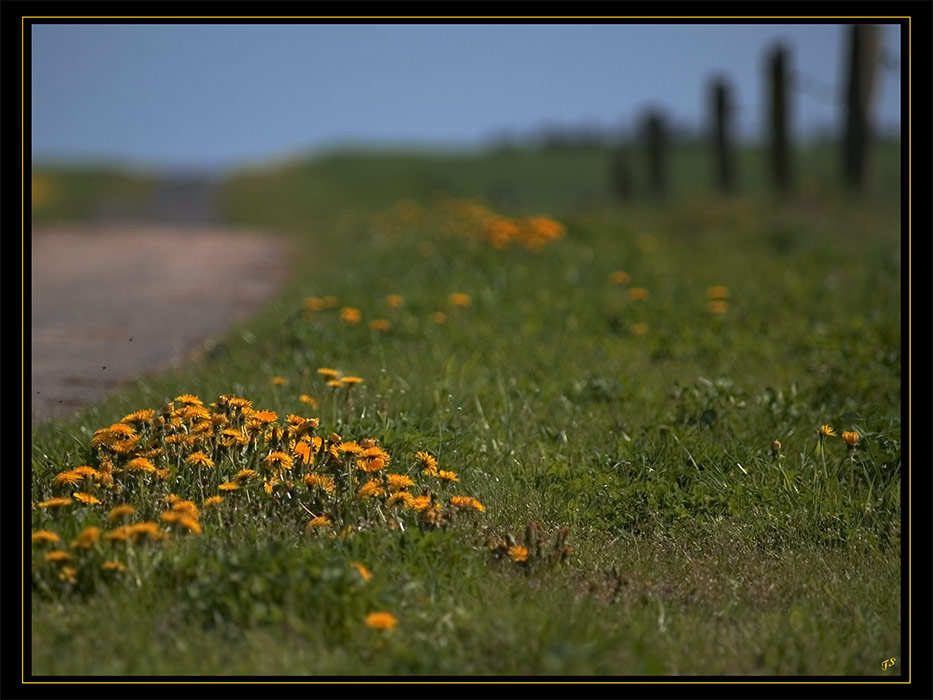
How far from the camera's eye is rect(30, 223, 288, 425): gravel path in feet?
23.0

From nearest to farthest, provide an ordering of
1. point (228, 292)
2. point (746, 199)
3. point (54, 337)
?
point (54, 337)
point (228, 292)
point (746, 199)

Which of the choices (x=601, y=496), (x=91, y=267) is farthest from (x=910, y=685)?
(x=91, y=267)

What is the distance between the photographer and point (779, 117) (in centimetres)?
1862

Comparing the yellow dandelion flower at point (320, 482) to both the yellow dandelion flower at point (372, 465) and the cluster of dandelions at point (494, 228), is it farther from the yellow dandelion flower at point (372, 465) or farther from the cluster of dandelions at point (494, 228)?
the cluster of dandelions at point (494, 228)

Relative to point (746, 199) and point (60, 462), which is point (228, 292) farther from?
point (746, 199)

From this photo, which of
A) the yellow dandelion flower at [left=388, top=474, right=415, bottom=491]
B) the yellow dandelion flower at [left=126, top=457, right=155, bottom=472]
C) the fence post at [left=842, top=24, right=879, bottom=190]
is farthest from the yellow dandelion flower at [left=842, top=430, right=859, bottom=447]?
the fence post at [left=842, top=24, right=879, bottom=190]

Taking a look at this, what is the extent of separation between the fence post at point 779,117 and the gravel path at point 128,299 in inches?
364

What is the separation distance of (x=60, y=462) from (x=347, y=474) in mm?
1314

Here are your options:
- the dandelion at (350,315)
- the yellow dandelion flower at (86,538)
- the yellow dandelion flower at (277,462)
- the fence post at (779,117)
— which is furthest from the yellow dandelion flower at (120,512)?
the fence post at (779,117)

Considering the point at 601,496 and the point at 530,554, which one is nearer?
the point at 530,554

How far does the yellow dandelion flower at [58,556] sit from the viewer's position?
3.42 m

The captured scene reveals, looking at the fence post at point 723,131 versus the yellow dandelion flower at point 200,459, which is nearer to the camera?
the yellow dandelion flower at point 200,459

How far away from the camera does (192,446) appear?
167 inches

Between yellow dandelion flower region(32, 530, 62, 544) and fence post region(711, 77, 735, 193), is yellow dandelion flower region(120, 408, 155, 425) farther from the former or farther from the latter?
fence post region(711, 77, 735, 193)
